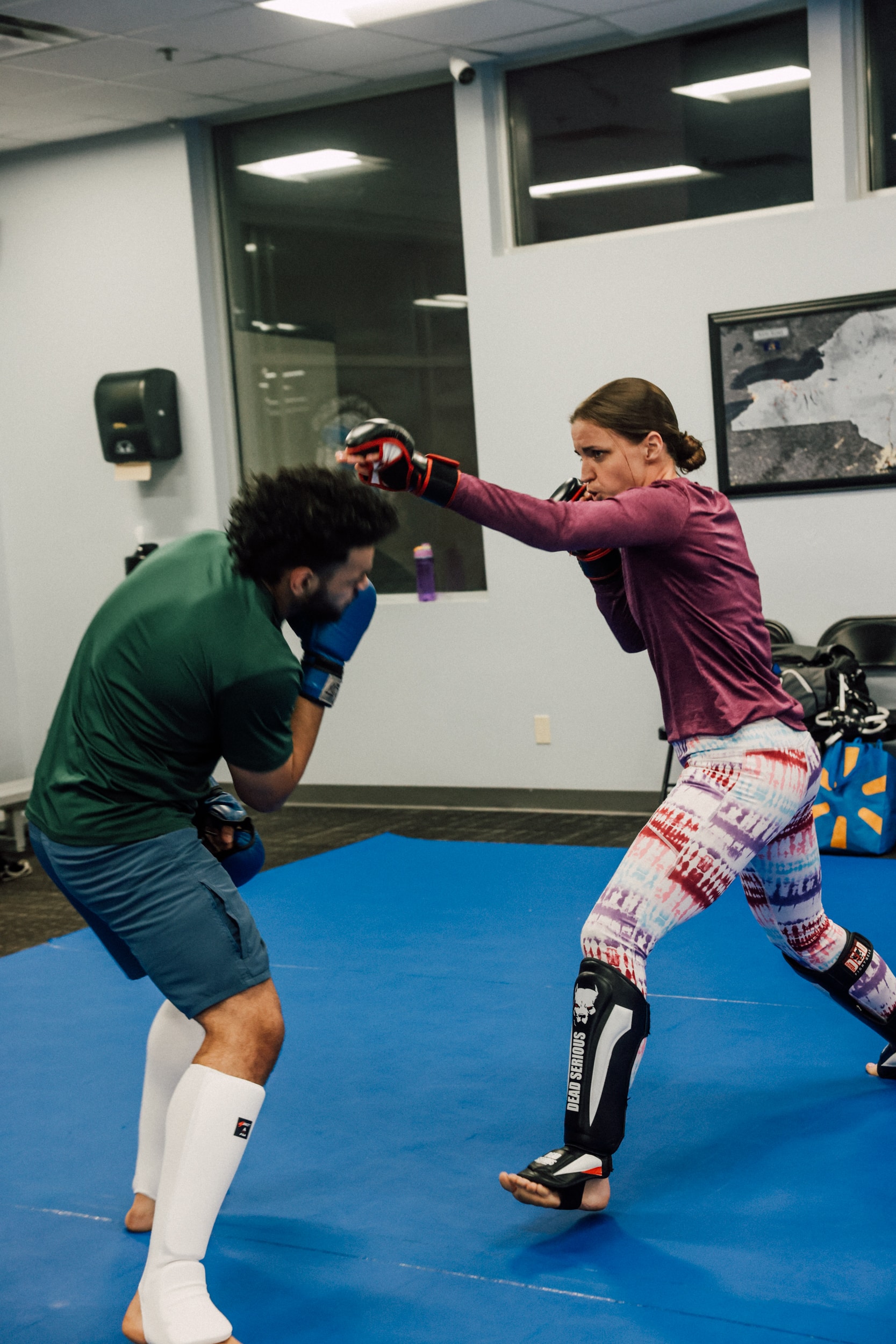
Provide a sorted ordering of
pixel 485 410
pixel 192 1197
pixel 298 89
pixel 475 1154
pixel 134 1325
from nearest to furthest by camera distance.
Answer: pixel 192 1197 < pixel 134 1325 < pixel 475 1154 < pixel 485 410 < pixel 298 89

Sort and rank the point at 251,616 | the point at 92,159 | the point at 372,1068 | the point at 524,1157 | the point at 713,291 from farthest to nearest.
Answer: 1. the point at 92,159
2. the point at 713,291
3. the point at 372,1068
4. the point at 524,1157
5. the point at 251,616

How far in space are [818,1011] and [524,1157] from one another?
1033 mm

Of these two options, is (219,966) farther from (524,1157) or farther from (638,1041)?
(524,1157)

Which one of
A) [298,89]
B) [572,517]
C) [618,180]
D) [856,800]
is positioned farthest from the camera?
[298,89]

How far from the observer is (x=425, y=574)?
6641 mm

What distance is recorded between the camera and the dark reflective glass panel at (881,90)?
18.0 ft

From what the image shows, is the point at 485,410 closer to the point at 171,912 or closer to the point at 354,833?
the point at 354,833

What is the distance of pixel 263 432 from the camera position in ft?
23.6

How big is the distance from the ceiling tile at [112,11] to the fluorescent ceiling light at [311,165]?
1506 millimetres

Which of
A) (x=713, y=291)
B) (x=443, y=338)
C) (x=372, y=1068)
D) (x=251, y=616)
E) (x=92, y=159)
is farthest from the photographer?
(x=92, y=159)

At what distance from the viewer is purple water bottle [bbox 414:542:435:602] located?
21.7 ft

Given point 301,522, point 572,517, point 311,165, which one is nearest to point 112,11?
point 311,165

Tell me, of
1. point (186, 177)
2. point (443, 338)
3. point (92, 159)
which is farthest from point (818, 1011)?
point (92, 159)

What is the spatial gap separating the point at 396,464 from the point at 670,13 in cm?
415
